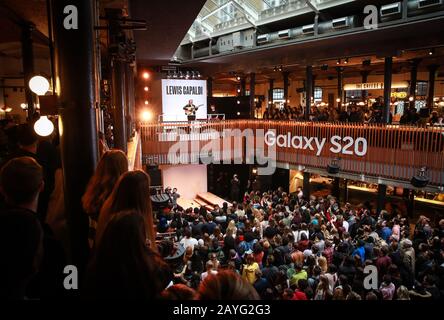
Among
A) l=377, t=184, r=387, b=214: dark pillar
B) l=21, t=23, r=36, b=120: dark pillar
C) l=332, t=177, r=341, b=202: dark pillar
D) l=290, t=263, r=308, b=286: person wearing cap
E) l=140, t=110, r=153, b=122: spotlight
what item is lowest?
l=332, t=177, r=341, b=202: dark pillar

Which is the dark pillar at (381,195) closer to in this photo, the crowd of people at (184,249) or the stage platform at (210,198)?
the crowd of people at (184,249)

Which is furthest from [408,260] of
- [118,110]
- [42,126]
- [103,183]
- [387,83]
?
[387,83]

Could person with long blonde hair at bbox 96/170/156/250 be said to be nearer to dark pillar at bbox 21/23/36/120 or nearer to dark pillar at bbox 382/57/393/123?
dark pillar at bbox 21/23/36/120

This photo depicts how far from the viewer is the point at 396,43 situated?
12.5 meters

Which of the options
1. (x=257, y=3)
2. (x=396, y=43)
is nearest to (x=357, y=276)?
(x=396, y=43)

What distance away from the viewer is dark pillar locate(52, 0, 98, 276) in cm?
298

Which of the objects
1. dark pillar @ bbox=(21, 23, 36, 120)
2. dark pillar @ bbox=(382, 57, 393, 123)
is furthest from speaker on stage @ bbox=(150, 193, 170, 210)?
dark pillar @ bbox=(382, 57, 393, 123)

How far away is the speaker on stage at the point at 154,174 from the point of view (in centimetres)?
1639

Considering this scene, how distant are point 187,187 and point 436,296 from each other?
1434 centimetres

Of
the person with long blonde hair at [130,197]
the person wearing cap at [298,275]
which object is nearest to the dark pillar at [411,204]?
the person wearing cap at [298,275]

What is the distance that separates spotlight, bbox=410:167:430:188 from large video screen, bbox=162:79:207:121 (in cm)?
951

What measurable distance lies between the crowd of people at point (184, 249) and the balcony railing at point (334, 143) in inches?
96.6

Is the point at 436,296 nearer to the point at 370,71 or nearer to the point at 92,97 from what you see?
the point at 92,97

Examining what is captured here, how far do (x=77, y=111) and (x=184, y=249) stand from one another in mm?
4645
